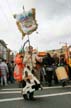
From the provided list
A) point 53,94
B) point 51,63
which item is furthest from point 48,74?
point 53,94

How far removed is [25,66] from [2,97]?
166cm

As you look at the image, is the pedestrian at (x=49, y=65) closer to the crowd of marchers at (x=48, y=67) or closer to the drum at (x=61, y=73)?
the crowd of marchers at (x=48, y=67)

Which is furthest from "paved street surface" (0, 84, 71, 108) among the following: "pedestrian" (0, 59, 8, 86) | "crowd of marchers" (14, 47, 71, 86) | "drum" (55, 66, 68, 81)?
"pedestrian" (0, 59, 8, 86)

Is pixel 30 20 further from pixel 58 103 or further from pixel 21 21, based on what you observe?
pixel 58 103

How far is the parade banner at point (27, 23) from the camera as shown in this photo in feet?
64.1

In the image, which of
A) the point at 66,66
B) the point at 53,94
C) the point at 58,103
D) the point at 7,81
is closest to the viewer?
the point at 58,103

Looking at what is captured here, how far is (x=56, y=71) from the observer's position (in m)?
21.7

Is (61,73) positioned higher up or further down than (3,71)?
higher up

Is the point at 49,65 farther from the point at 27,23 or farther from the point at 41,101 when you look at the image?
the point at 41,101

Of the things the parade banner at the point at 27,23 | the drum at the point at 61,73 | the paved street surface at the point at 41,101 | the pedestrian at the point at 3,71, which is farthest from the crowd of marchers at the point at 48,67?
the paved street surface at the point at 41,101

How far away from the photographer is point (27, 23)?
20047mm

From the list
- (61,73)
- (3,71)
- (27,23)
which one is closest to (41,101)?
(27,23)

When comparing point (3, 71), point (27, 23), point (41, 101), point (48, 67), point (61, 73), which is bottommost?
point (41, 101)

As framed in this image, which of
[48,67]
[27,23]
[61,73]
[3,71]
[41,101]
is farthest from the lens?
[3,71]
